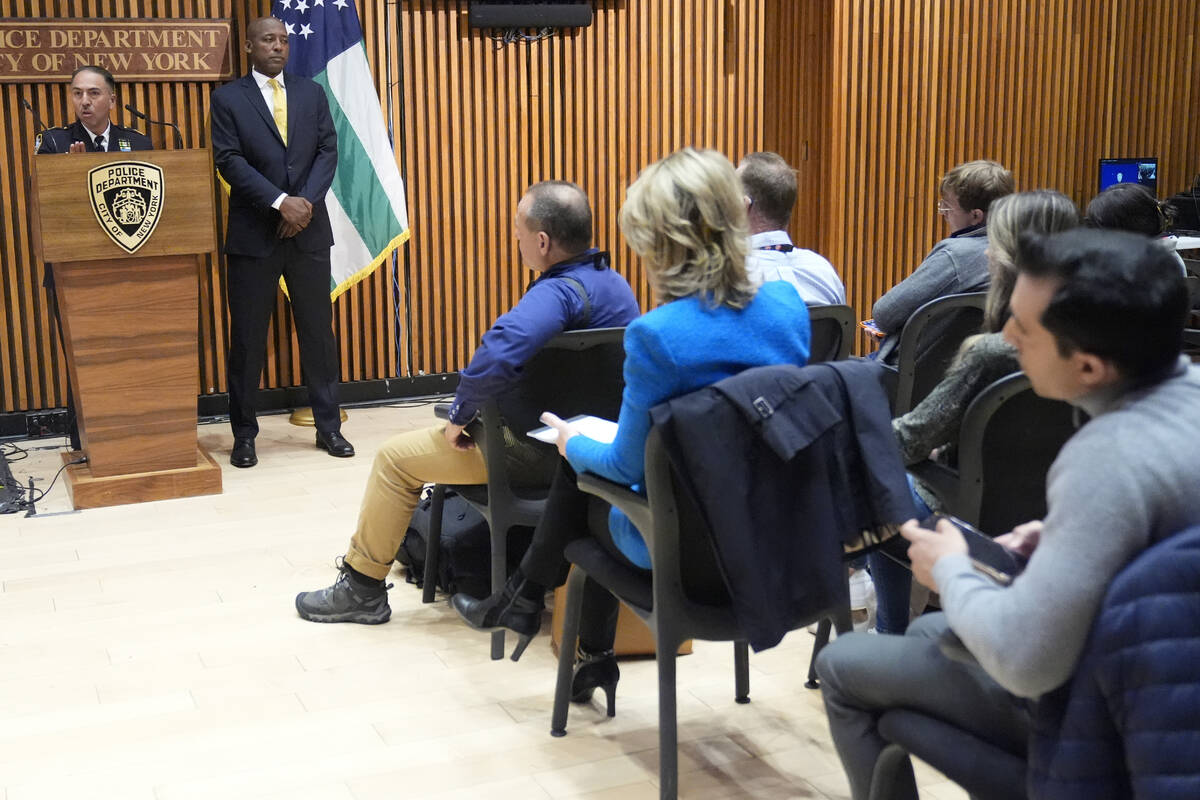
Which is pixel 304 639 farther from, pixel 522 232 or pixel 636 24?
pixel 636 24

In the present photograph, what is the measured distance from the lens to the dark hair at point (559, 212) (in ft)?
10.5

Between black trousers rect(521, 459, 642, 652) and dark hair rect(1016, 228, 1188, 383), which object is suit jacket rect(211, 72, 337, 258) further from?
dark hair rect(1016, 228, 1188, 383)

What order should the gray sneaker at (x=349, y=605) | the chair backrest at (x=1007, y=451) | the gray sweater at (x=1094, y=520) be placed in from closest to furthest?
1. the gray sweater at (x=1094, y=520)
2. the chair backrest at (x=1007, y=451)
3. the gray sneaker at (x=349, y=605)

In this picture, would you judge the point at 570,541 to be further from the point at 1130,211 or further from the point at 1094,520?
the point at 1130,211

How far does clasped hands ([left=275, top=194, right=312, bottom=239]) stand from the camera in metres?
5.40

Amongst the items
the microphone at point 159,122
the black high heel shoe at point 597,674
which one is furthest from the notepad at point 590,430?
the microphone at point 159,122

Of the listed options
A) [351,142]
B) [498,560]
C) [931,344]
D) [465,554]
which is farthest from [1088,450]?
[351,142]

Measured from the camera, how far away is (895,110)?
7.41 m

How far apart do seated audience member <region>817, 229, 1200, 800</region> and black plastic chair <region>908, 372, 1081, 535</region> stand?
94 cm

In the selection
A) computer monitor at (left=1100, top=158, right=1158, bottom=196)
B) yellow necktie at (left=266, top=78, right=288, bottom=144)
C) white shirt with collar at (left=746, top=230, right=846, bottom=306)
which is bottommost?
white shirt with collar at (left=746, top=230, right=846, bottom=306)

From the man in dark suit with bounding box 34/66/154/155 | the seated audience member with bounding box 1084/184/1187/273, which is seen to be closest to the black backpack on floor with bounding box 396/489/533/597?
the seated audience member with bounding box 1084/184/1187/273

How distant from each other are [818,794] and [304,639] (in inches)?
61.9

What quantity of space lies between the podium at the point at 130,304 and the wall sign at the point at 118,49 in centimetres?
123

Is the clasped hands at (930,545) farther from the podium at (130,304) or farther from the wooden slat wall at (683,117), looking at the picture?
the wooden slat wall at (683,117)
